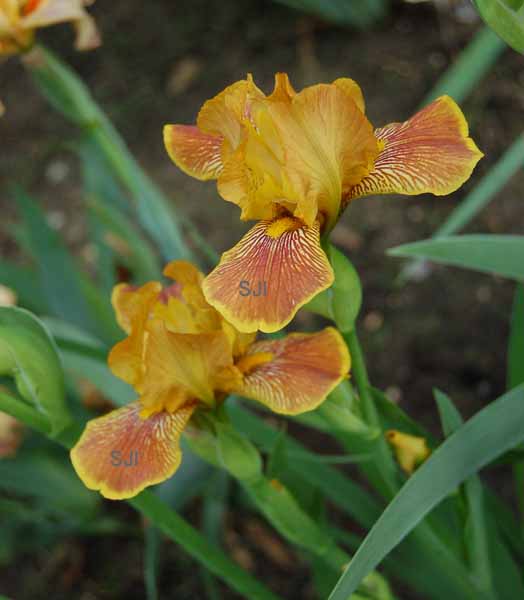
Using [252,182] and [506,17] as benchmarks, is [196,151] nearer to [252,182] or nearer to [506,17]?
[252,182]

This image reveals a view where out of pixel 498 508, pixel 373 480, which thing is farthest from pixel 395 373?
pixel 373 480

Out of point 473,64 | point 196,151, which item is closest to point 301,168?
point 196,151

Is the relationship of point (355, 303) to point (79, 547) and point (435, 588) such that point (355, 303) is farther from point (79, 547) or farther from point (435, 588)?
point (79, 547)

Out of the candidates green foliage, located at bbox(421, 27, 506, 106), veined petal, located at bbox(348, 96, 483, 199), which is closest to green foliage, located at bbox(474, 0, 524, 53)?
veined petal, located at bbox(348, 96, 483, 199)

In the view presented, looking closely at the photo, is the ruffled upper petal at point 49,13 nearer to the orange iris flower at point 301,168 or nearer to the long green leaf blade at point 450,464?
the orange iris flower at point 301,168

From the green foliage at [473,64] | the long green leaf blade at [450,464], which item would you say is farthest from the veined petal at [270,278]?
the green foliage at [473,64]

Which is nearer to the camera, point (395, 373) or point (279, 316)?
point (279, 316)
